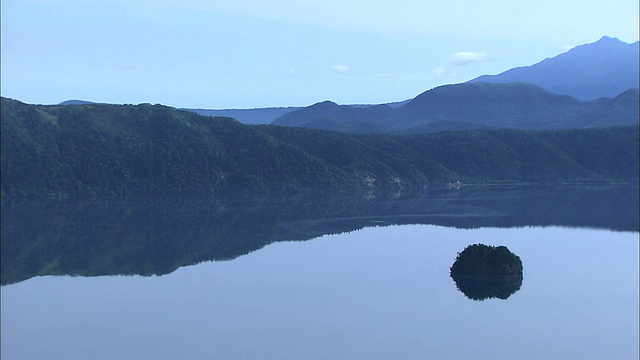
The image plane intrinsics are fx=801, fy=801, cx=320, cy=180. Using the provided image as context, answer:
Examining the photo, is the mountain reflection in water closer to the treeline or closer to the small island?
the treeline

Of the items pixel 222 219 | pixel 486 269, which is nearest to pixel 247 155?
pixel 222 219

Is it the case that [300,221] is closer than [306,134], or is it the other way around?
[300,221]

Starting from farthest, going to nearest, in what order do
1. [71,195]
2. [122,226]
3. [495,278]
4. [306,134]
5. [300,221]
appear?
[306,134], [71,195], [300,221], [122,226], [495,278]

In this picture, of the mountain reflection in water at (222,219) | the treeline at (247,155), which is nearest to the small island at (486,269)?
the mountain reflection in water at (222,219)

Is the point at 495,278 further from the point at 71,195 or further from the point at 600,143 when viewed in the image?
the point at 600,143

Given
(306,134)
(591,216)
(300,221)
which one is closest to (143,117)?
(306,134)

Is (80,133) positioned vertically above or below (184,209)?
above
